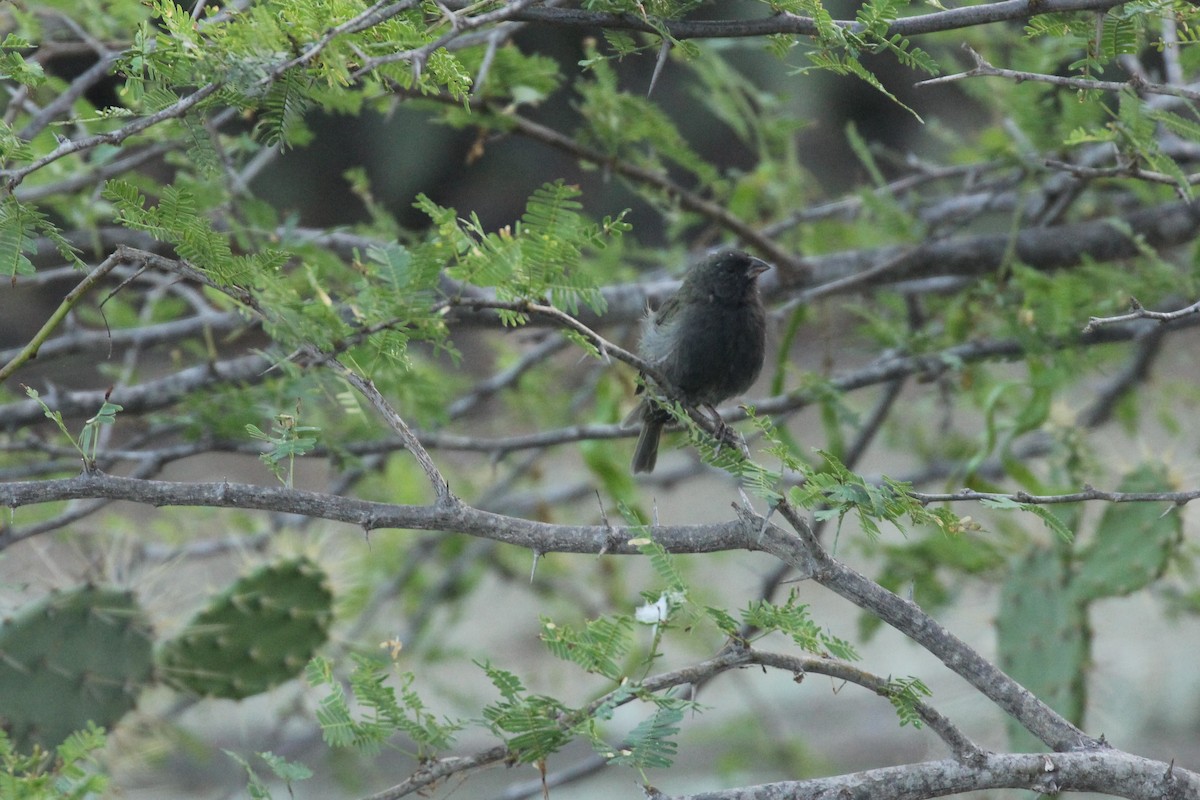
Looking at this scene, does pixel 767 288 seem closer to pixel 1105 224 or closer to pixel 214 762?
pixel 1105 224

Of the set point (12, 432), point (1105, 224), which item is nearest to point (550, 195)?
point (12, 432)

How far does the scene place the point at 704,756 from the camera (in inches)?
293

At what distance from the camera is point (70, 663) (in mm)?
3299

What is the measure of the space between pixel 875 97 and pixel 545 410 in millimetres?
9742

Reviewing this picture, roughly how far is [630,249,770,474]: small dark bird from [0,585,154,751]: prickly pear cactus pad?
1795 mm

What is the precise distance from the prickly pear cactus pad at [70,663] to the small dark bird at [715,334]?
70.7 inches

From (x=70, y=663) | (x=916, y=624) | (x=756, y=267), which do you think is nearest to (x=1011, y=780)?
(x=916, y=624)

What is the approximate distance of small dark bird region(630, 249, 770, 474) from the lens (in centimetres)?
369

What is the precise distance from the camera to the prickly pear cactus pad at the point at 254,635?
3.52 metres

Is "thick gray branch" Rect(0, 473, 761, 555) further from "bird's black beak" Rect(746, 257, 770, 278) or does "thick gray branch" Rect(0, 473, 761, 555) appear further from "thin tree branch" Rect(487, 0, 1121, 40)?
"bird's black beak" Rect(746, 257, 770, 278)

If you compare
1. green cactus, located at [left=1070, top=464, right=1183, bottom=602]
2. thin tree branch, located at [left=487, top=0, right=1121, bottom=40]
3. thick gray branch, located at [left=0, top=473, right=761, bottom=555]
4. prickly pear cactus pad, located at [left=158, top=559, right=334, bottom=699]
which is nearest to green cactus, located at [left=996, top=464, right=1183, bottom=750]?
green cactus, located at [left=1070, top=464, right=1183, bottom=602]

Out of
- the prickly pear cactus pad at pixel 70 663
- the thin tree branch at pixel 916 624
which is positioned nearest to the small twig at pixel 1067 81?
the thin tree branch at pixel 916 624

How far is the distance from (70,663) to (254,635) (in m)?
0.54

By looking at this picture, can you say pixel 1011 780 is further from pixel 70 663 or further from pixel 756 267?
pixel 70 663
